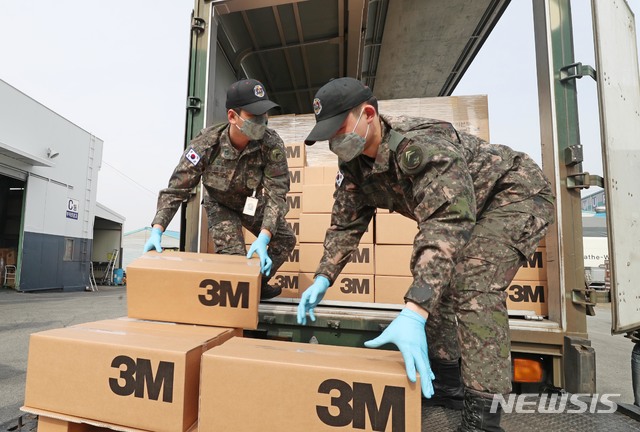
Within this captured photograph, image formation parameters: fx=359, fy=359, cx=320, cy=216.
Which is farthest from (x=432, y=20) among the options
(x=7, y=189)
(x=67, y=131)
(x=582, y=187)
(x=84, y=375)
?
(x=7, y=189)

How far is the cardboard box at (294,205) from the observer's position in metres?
2.68

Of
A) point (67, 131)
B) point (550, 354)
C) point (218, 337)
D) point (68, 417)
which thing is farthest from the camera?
point (67, 131)

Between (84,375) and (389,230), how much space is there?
171 centimetres

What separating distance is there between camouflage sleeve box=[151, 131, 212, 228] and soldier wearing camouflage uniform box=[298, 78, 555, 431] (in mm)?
848

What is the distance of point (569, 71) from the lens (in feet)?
5.13

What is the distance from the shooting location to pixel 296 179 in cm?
276

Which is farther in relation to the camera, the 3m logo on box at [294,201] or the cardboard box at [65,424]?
the 3m logo on box at [294,201]

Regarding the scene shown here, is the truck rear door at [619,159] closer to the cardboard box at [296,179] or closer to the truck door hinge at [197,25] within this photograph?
the cardboard box at [296,179]

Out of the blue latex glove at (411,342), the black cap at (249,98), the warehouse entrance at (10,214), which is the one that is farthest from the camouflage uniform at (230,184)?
the warehouse entrance at (10,214)

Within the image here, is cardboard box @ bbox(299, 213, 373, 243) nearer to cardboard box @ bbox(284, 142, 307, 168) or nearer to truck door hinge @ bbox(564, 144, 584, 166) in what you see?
cardboard box @ bbox(284, 142, 307, 168)

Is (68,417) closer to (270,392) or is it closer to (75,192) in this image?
(270,392)

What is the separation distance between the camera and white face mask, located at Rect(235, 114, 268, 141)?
1889mm

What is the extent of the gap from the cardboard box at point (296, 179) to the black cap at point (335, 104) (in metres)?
1.52

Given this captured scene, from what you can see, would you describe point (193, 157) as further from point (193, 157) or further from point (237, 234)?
point (237, 234)
